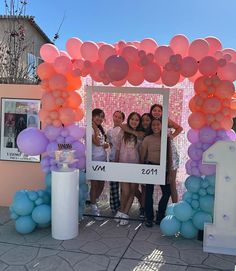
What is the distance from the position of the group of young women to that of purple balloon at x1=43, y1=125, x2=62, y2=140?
0.53 metres

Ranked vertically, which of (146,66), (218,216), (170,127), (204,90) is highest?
(146,66)

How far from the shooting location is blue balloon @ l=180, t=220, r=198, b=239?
4184 mm

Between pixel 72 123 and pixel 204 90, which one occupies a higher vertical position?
pixel 204 90

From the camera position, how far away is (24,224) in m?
4.25

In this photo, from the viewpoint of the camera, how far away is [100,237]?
430 cm

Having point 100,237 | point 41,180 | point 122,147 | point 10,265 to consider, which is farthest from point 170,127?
point 10,265

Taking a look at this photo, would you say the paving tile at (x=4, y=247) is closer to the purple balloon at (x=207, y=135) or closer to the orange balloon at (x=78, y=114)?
the orange balloon at (x=78, y=114)

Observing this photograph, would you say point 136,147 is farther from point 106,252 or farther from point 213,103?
point 106,252

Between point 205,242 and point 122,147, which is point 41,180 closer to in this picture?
point 122,147

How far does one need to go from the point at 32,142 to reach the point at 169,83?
191cm

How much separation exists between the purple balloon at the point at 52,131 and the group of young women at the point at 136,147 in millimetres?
526

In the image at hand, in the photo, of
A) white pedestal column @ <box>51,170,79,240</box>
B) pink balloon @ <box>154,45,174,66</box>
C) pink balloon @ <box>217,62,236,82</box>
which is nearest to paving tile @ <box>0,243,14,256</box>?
white pedestal column @ <box>51,170,79,240</box>

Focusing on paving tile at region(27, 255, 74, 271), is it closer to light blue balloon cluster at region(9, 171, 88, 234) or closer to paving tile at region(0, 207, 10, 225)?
light blue balloon cluster at region(9, 171, 88, 234)

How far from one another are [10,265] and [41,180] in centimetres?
190
